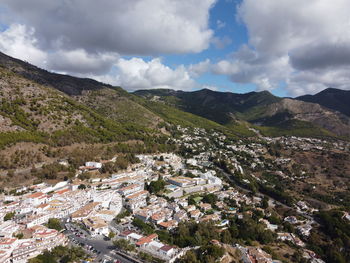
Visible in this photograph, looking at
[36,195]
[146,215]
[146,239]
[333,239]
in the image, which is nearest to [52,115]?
[36,195]

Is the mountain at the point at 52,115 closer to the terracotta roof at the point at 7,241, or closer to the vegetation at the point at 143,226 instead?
the terracotta roof at the point at 7,241

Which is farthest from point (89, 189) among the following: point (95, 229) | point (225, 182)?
point (225, 182)

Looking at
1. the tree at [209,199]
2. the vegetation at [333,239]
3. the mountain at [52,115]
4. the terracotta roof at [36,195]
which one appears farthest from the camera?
the mountain at [52,115]

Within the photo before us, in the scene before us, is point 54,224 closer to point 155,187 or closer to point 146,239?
point 146,239

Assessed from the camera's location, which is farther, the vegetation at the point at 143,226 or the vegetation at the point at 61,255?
the vegetation at the point at 143,226

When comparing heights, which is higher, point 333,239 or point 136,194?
point 136,194

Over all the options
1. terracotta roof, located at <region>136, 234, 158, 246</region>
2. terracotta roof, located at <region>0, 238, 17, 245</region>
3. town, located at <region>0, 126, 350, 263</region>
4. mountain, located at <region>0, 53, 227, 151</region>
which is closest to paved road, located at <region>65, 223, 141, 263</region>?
town, located at <region>0, 126, 350, 263</region>

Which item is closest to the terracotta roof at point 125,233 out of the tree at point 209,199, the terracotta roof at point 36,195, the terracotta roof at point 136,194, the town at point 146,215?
the town at point 146,215

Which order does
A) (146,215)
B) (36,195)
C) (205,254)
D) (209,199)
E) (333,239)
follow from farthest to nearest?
(209,199) → (333,239) → (36,195) → (146,215) → (205,254)
